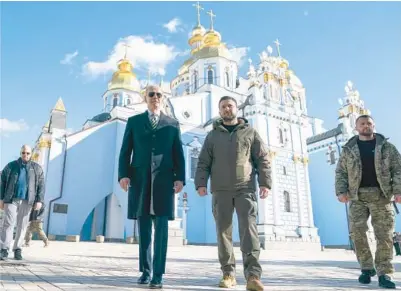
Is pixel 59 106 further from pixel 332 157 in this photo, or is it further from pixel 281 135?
pixel 332 157

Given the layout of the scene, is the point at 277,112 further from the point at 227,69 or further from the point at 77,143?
the point at 77,143

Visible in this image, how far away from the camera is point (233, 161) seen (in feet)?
13.1

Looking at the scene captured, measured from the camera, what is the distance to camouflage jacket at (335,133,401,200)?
4352 mm

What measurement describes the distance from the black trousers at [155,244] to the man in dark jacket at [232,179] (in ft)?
2.03

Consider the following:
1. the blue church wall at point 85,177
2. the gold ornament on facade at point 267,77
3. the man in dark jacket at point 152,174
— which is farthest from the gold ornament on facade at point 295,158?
the man in dark jacket at point 152,174

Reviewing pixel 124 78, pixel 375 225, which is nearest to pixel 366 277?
pixel 375 225

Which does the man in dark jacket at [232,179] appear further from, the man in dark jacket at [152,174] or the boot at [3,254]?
the boot at [3,254]

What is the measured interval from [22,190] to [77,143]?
60.7 feet

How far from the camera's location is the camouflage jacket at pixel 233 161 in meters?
3.94

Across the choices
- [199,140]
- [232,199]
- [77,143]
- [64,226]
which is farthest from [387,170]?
[199,140]

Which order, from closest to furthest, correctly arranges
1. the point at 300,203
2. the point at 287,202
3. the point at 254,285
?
the point at 254,285 < the point at 287,202 < the point at 300,203

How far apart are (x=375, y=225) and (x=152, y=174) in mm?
2744

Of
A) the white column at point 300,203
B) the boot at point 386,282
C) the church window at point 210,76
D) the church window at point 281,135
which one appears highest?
the church window at point 210,76

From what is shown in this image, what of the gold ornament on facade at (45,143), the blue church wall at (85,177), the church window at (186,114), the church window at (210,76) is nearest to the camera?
the blue church wall at (85,177)
